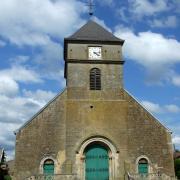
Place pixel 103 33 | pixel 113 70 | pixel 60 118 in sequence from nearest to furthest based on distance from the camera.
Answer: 1. pixel 60 118
2. pixel 113 70
3. pixel 103 33

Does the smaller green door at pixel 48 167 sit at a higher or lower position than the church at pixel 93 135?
lower

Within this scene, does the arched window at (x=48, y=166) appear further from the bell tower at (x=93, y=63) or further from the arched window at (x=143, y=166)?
the arched window at (x=143, y=166)

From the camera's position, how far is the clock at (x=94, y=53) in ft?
88.7

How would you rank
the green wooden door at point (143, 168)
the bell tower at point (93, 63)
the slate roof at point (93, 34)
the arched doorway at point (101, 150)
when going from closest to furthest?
the arched doorway at point (101, 150) < the green wooden door at point (143, 168) < the bell tower at point (93, 63) < the slate roof at point (93, 34)

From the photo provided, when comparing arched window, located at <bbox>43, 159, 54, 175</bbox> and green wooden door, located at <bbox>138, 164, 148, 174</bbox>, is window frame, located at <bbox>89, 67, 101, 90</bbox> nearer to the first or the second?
arched window, located at <bbox>43, 159, 54, 175</bbox>

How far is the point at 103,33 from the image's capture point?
28.6m

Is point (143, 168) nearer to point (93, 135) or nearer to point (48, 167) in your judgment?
point (93, 135)

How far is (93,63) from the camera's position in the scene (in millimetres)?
26844

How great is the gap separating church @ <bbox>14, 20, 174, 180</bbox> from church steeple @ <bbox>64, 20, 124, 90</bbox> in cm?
8

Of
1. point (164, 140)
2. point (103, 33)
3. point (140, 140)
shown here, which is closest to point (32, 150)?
point (140, 140)

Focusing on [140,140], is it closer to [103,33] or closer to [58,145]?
[58,145]

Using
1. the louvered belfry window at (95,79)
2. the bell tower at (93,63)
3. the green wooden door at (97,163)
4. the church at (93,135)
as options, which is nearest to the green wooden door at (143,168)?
the church at (93,135)

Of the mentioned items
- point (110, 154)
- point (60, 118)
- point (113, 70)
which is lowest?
point (110, 154)

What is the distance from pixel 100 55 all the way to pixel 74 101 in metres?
4.26
